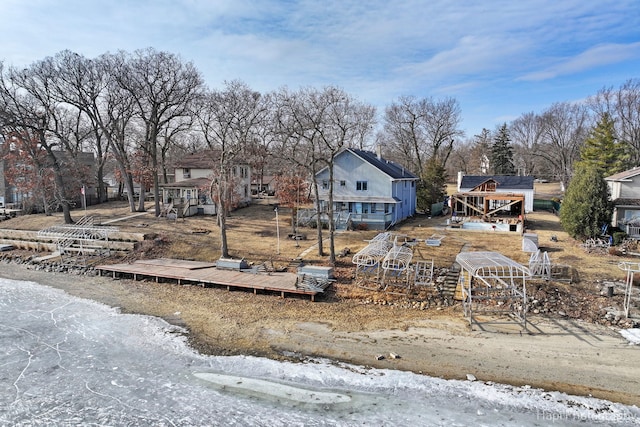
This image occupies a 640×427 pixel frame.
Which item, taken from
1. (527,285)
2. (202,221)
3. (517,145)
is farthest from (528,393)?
(517,145)

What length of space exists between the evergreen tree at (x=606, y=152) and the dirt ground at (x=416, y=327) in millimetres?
29521

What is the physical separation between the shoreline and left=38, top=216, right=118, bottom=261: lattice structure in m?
9.03

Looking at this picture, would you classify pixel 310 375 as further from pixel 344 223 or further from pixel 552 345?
pixel 344 223

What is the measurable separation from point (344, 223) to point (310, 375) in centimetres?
2102

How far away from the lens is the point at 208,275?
2111 cm

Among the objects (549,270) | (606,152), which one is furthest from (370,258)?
(606,152)

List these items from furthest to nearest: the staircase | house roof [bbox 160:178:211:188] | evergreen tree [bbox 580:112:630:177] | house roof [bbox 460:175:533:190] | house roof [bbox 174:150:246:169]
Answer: evergreen tree [bbox 580:112:630:177] → house roof [bbox 460:175:533:190] → house roof [bbox 174:150:246:169] → house roof [bbox 160:178:211:188] → the staircase

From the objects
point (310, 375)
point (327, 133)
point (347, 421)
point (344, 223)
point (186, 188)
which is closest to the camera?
point (347, 421)

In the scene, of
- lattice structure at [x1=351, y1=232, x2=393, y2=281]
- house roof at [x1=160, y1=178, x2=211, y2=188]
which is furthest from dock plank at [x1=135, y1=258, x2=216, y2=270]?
house roof at [x1=160, y1=178, x2=211, y2=188]

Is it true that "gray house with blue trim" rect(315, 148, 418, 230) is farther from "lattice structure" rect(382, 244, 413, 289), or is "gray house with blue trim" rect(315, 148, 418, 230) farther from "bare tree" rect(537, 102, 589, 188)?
"bare tree" rect(537, 102, 589, 188)

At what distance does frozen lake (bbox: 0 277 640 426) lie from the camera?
10.0 m

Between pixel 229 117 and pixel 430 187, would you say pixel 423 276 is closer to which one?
pixel 229 117

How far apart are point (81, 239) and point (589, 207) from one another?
Answer: 33.2 metres

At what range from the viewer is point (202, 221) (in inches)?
1367
